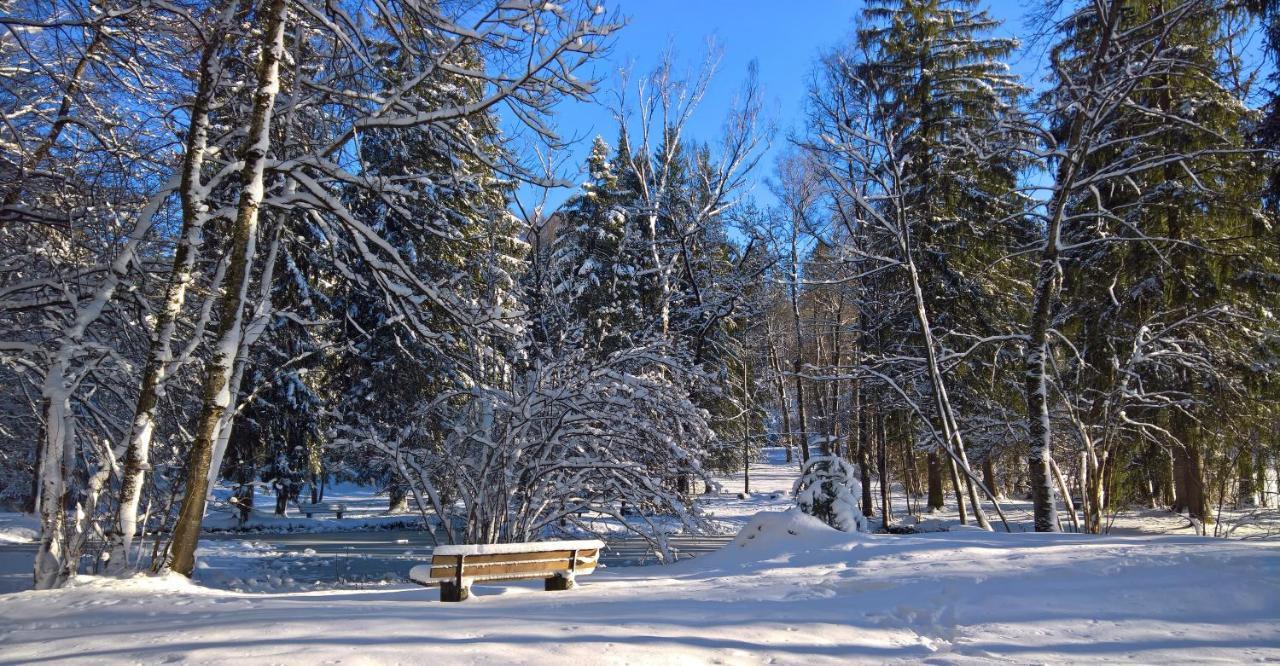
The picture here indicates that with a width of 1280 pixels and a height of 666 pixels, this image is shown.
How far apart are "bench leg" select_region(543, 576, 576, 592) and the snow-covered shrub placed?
171 inches

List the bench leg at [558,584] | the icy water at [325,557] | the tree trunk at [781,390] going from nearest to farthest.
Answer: the bench leg at [558,584]
the icy water at [325,557]
the tree trunk at [781,390]

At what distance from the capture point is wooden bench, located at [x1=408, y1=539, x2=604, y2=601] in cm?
568

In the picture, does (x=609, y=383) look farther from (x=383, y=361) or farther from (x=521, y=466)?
(x=383, y=361)

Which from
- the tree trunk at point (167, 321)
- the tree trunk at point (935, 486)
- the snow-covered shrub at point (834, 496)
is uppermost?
the tree trunk at point (167, 321)

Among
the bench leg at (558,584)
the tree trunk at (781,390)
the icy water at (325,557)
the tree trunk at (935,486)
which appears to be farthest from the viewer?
the tree trunk at (781,390)

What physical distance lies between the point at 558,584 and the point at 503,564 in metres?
0.78

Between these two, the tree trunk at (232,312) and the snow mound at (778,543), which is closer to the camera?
the tree trunk at (232,312)

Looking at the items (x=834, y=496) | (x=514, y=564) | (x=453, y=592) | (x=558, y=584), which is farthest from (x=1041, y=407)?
(x=453, y=592)

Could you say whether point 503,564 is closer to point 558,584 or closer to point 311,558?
point 558,584

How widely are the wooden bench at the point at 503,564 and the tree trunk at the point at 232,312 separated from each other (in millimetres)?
2145

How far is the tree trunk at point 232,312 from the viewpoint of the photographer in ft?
21.1

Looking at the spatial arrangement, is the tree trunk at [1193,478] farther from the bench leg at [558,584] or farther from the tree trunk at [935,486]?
the bench leg at [558,584]

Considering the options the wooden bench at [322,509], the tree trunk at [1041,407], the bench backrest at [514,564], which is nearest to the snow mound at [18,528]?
the wooden bench at [322,509]

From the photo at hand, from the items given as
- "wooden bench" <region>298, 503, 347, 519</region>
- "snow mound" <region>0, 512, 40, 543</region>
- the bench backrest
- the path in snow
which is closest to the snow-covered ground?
the path in snow
